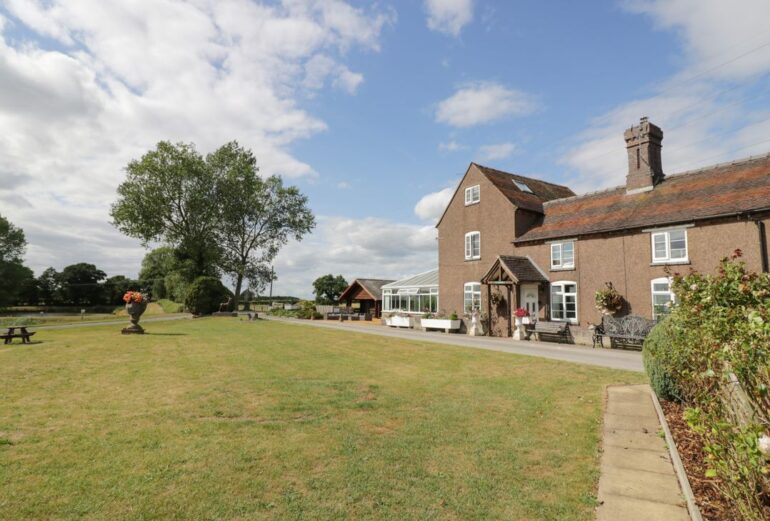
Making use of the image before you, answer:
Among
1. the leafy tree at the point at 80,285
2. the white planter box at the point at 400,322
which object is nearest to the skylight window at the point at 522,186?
the white planter box at the point at 400,322

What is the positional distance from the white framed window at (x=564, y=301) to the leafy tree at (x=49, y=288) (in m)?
92.1

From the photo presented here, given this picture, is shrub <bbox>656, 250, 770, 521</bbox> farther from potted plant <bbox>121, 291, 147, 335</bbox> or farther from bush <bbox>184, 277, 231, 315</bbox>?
bush <bbox>184, 277, 231, 315</bbox>

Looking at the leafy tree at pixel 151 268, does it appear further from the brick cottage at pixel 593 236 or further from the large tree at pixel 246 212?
the brick cottage at pixel 593 236

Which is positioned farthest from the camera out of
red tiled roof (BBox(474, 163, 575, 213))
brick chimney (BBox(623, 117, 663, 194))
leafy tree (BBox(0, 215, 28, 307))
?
leafy tree (BBox(0, 215, 28, 307))

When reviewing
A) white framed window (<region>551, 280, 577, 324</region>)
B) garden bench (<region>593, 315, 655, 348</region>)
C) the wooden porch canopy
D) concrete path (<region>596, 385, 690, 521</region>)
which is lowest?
concrete path (<region>596, 385, 690, 521</region>)

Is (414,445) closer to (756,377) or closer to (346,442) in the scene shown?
(346,442)

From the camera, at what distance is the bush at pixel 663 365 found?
318 inches

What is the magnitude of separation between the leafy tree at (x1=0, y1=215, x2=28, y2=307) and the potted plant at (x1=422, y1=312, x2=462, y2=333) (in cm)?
5921

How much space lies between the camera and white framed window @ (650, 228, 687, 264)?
18.9 meters

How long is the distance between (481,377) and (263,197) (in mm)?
47544

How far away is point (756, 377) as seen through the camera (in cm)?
396

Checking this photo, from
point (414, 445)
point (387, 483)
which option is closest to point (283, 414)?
point (414, 445)

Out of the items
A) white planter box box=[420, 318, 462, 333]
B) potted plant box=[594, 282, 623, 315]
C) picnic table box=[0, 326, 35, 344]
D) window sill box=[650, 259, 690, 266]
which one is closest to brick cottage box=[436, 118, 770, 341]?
window sill box=[650, 259, 690, 266]

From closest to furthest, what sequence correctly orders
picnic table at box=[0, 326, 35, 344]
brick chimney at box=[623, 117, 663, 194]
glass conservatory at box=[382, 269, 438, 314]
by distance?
picnic table at box=[0, 326, 35, 344]
brick chimney at box=[623, 117, 663, 194]
glass conservatory at box=[382, 269, 438, 314]
